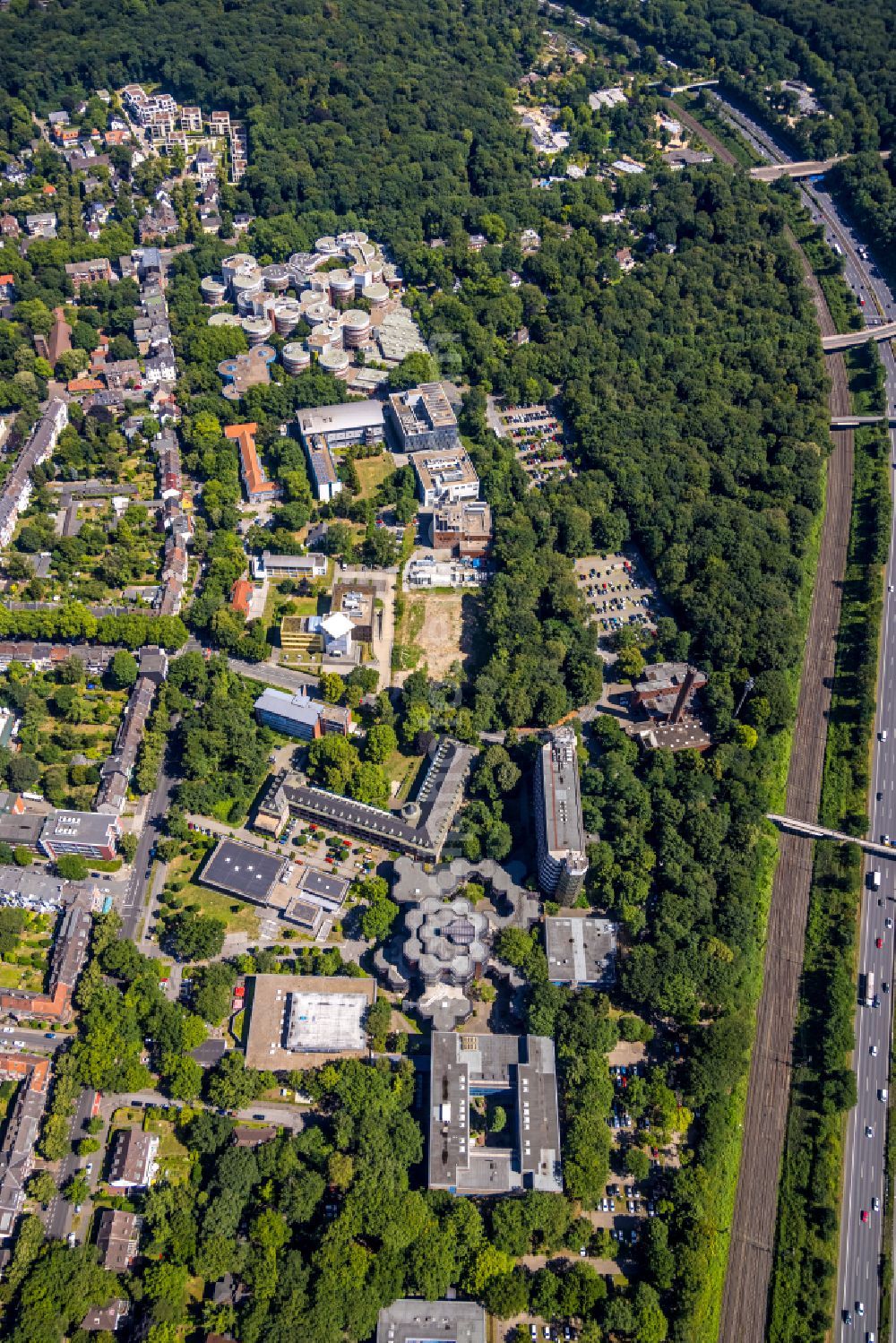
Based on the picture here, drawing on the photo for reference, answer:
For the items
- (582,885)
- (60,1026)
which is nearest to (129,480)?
(60,1026)

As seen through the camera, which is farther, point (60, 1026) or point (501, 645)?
point (501, 645)

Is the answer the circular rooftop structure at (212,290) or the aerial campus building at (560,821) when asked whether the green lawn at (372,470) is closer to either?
the circular rooftop structure at (212,290)

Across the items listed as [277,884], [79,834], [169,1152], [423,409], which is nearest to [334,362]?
[423,409]

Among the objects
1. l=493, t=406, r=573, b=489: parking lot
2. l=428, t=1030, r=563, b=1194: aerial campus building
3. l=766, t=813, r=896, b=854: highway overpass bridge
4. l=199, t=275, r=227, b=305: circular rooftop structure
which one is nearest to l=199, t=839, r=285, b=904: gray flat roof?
l=428, t=1030, r=563, b=1194: aerial campus building

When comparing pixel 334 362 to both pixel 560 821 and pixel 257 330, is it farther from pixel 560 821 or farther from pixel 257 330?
pixel 560 821

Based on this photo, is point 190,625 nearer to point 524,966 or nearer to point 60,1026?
point 60,1026

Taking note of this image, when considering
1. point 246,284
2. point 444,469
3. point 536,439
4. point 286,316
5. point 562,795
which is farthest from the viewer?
point 246,284
